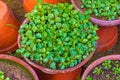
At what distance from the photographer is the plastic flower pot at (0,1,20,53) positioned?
6.84ft

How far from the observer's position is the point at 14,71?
1.86 m

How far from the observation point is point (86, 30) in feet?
6.10

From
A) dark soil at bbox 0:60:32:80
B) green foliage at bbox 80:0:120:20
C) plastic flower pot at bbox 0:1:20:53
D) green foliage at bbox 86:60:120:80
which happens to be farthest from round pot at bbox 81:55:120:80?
plastic flower pot at bbox 0:1:20:53

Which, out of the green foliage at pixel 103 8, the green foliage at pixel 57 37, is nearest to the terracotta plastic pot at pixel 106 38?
the green foliage at pixel 103 8

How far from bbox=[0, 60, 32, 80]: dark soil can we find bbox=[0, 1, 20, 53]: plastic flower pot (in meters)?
0.30

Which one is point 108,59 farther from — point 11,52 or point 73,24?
point 11,52

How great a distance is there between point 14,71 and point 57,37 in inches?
13.7

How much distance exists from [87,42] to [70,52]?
13cm

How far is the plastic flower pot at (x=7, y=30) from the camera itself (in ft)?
6.84

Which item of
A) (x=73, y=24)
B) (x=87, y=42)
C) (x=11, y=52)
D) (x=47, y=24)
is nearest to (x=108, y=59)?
(x=87, y=42)

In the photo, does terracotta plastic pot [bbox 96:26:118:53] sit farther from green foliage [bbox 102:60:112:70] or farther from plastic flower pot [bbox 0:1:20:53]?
plastic flower pot [bbox 0:1:20:53]

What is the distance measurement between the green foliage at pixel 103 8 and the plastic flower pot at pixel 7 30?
0.54 metres

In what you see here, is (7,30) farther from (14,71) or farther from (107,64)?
(107,64)

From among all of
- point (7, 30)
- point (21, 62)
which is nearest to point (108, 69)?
point (21, 62)
